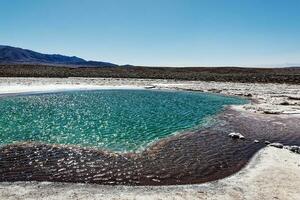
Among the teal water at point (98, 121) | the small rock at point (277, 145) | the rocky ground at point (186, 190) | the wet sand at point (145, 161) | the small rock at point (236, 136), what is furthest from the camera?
the small rock at point (236, 136)

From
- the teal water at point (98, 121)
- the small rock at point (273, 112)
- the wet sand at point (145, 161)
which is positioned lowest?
the wet sand at point (145, 161)

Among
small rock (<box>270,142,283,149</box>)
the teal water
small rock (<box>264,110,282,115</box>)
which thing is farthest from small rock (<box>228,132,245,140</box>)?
small rock (<box>264,110,282,115</box>)

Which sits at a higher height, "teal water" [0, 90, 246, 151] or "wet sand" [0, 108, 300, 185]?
"teal water" [0, 90, 246, 151]

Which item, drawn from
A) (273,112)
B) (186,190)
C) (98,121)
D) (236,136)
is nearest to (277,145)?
(236,136)

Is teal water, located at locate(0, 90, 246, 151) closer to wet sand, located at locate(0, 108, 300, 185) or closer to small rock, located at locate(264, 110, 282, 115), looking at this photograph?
wet sand, located at locate(0, 108, 300, 185)

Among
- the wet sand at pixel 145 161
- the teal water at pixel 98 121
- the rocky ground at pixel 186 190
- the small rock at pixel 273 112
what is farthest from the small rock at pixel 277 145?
the small rock at pixel 273 112

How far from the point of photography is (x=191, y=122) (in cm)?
3061

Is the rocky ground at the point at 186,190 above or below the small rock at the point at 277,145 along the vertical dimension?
below

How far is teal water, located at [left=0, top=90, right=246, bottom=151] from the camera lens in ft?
75.2

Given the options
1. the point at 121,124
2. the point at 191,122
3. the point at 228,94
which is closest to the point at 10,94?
the point at 121,124

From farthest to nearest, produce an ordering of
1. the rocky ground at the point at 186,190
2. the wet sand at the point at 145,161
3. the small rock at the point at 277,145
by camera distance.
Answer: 1. the small rock at the point at 277,145
2. the wet sand at the point at 145,161
3. the rocky ground at the point at 186,190

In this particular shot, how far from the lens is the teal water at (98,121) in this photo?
75.2 feet

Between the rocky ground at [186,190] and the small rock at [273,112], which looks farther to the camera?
the small rock at [273,112]

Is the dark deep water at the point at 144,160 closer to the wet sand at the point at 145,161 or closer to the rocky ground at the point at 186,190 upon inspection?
the wet sand at the point at 145,161
